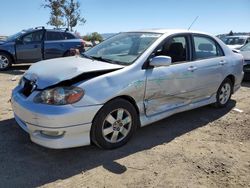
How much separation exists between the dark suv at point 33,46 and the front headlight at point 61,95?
7.99 meters

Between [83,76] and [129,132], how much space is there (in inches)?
41.2

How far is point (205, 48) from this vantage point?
5.51 m

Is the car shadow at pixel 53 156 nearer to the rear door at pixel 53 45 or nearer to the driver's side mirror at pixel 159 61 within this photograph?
the driver's side mirror at pixel 159 61

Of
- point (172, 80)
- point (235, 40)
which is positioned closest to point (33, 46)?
point (172, 80)

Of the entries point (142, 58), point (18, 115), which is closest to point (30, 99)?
point (18, 115)

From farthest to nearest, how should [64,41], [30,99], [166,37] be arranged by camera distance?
[64,41]
[166,37]
[30,99]

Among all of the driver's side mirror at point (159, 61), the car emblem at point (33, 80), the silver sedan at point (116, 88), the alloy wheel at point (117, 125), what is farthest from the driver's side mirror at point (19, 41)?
the alloy wheel at point (117, 125)

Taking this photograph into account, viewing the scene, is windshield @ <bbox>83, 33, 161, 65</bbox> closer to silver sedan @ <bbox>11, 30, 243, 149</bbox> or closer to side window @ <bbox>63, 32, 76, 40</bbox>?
silver sedan @ <bbox>11, 30, 243, 149</bbox>

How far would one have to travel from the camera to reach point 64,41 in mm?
11680

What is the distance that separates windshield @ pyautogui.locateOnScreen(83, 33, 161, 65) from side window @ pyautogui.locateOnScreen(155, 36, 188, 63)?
0.21 meters

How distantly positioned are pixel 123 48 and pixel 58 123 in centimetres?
188

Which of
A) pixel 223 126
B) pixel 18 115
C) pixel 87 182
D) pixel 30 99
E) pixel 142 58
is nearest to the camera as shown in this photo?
pixel 87 182

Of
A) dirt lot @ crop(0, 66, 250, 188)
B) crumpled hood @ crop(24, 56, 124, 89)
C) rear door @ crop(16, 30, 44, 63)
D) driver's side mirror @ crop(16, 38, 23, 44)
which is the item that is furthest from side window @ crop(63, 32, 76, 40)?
crumpled hood @ crop(24, 56, 124, 89)

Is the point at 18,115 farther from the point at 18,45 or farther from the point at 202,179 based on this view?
the point at 18,45
